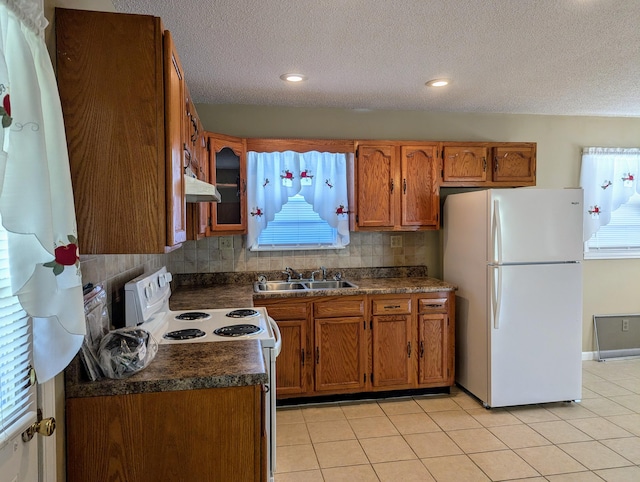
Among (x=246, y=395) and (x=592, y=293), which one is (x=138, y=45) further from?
(x=592, y=293)

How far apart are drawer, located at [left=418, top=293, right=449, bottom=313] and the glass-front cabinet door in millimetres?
1546

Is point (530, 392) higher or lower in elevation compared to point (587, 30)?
lower

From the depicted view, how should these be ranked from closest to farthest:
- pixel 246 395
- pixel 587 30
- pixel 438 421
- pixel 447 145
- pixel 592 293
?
pixel 246 395
pixel 587 30
pixel 438 421
pixel 447 145
pixel 592 293

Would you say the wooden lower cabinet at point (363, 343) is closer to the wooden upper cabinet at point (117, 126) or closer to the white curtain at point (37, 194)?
the wooden upper cabinet at point (117, 126)

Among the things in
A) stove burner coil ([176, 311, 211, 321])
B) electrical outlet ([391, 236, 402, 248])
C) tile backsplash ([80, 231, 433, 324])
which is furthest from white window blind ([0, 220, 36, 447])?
electrical outlet ([391, 236, 402, 248])

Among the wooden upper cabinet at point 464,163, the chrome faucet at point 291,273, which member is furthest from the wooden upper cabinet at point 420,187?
the chrome faucet at point 291,273

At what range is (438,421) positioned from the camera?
3031mm

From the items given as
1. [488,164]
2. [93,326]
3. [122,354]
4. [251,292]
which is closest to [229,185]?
[251,292]

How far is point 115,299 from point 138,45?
3.77ft

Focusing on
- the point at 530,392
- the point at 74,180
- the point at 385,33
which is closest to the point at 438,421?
the point at 530,392

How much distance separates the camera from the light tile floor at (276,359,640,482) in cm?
240

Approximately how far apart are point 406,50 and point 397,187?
1324 millimetres

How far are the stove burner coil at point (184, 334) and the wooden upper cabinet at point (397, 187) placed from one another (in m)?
1.89

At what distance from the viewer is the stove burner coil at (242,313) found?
95.5 inches
